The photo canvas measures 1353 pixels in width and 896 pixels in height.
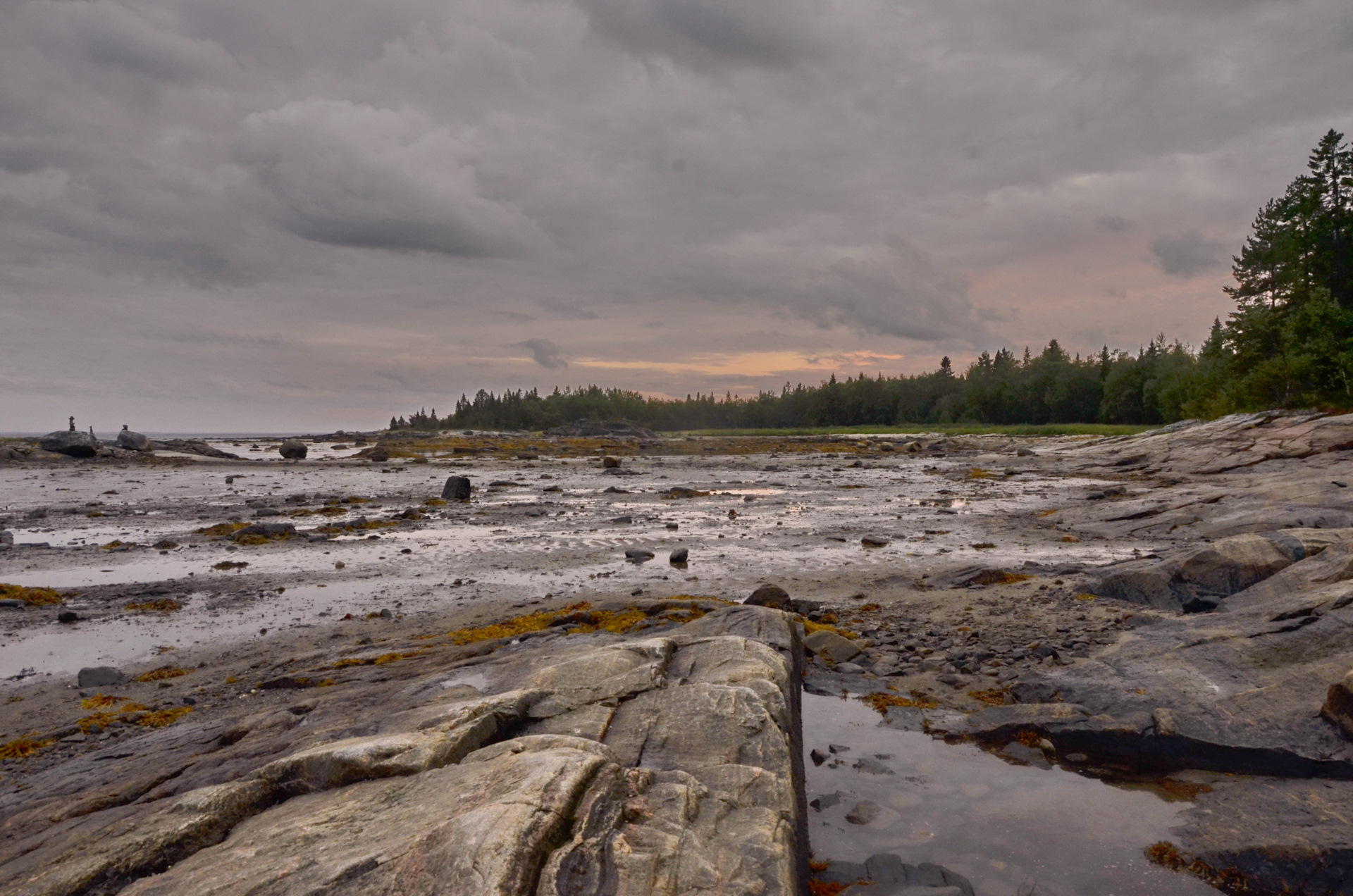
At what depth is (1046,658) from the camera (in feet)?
28.7

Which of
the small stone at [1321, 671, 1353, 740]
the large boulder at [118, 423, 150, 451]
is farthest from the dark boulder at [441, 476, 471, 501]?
the large boulder at [118, 423, 150, 451]

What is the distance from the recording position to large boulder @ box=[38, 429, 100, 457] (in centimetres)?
5003

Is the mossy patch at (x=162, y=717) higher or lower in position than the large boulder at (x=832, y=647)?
lower

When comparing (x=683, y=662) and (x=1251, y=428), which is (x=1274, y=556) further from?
(x=1251, y=428)

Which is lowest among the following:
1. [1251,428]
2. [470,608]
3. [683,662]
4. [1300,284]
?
[470,608]

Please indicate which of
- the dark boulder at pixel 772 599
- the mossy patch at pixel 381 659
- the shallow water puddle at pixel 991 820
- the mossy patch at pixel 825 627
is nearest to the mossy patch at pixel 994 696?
the shallow water puddle at pixel 991 820

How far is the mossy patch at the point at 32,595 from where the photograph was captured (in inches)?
493

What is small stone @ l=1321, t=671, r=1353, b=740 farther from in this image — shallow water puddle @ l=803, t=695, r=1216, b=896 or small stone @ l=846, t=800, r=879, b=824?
small stone @ l=846, t=800, r=879, b=824

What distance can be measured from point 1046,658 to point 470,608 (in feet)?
31.7

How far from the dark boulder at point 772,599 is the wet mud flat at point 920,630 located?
0.40m

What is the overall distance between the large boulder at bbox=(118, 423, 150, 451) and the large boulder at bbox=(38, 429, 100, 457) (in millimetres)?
3259

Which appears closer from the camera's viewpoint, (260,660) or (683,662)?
(683,662)

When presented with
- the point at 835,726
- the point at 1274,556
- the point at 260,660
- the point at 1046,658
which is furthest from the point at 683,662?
the point at 1274,556

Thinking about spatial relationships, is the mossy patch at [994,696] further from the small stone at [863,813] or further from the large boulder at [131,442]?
the large boulder at [131,442]
